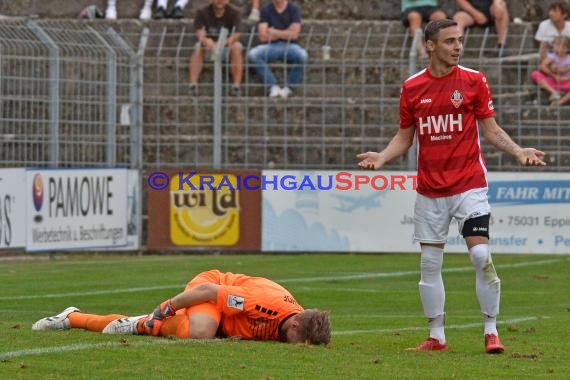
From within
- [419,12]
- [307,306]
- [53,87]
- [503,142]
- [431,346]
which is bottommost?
[307,306]

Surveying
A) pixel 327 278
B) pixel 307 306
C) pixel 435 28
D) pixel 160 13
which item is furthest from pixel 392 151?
pixel 160 13

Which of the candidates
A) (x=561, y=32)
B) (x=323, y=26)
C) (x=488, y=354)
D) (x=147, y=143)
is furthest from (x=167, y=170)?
(x=488, y=354)

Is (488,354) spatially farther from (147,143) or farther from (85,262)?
(147,143)

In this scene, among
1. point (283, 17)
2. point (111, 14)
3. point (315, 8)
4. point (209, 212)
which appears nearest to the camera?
point (209, 212)

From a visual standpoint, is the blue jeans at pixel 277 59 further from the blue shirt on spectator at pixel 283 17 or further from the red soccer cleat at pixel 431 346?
the red soccer cleat at pixel 431 346

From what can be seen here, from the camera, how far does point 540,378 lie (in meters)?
8.84

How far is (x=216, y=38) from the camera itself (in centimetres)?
2498

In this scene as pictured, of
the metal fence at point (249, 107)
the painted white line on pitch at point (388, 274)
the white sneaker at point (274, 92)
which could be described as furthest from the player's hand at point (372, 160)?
the white sneaker at point (274, 92)

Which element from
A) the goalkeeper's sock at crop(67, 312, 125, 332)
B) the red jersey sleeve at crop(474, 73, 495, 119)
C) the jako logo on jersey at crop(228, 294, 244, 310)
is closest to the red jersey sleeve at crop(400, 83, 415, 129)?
the red jersey sleeve at crop(474, 73, 495, 119)

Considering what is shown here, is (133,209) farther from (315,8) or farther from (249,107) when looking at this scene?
(315,8)

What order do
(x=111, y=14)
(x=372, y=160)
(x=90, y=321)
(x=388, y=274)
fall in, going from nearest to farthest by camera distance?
(x=372, y=160) → (x=90, y=321) → (x=388, y=274) → (x=111, y=14)

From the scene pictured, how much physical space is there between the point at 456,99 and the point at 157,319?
270cm

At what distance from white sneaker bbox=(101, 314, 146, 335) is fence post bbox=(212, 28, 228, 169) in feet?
42.6

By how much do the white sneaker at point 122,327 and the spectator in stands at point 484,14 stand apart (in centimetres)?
1481
